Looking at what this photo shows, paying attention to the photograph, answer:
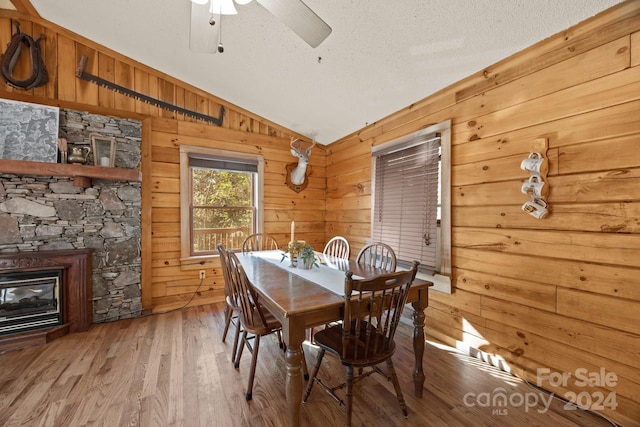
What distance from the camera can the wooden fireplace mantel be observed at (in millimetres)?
2465

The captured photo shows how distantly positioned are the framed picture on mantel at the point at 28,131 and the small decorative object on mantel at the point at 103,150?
0.31m

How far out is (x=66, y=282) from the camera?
2.73 meters

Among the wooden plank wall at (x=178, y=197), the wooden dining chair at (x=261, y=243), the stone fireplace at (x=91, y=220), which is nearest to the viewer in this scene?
the stone fireplace at (x=91, y=220)

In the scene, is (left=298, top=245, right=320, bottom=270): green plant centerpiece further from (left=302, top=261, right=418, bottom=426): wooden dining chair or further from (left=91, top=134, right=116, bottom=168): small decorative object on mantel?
(left=91, top=134, right=116, bottom=168): small decorative object on mantel

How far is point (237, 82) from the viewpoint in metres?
3.17

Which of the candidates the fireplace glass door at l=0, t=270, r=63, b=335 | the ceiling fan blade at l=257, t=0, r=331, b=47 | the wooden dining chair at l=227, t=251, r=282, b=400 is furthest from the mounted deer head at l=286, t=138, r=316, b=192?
the fireplace glass door at l=0, t=270, r=63, b=335

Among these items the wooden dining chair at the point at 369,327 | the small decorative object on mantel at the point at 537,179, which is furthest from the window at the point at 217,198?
the small decorative object on mantel at the point at 537,179

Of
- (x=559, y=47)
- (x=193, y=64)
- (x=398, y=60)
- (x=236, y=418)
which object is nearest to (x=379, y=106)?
(x=398, y=60)

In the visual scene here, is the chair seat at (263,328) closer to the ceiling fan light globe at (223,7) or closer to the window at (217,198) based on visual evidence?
the window at (217,198)

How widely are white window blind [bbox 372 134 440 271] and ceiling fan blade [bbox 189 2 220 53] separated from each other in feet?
6.84

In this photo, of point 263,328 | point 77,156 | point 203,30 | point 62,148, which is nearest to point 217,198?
point 77,156

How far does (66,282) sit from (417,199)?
3.78 metres

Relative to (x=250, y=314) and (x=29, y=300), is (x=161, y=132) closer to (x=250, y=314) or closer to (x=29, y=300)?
(x=29, y=300)

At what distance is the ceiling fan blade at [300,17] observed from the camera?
1430mm
